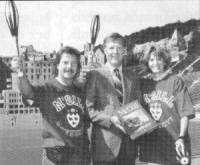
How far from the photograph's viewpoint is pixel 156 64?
101 inches

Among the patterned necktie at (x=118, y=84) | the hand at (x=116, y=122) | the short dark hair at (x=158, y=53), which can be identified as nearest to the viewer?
the hand at (x=116, y=122)

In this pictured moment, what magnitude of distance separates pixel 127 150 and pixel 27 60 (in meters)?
1.38

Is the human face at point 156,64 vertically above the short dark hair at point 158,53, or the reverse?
the short dark hair at point 158,53

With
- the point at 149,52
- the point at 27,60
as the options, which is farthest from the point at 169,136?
the point at 27,60

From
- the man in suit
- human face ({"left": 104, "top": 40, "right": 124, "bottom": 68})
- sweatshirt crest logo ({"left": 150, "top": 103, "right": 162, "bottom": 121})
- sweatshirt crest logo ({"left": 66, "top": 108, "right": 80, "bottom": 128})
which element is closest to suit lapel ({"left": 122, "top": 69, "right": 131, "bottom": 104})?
the man in suit

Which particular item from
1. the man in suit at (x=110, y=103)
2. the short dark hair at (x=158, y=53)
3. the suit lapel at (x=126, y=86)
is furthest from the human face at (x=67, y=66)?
the short dark hair at (x=158, y=53)

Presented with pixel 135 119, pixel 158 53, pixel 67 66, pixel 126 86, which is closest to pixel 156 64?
pixel 158 53

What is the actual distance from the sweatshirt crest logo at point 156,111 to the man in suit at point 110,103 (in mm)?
159

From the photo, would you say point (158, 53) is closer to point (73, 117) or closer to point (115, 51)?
point (115, 51)

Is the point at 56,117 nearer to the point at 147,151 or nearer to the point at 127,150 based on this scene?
the point at 127,150

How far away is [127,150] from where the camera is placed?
2.43 metres

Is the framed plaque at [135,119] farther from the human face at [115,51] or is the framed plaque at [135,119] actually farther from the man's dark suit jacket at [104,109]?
the human face at [115,51]

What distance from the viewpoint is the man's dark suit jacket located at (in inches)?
94.8

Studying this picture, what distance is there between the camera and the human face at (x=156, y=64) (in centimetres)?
255
